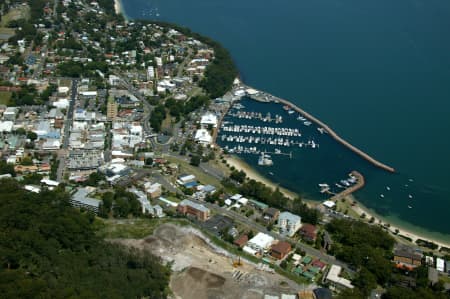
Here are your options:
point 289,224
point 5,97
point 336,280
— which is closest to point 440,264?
point 336,280

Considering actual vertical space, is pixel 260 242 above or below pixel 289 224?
below

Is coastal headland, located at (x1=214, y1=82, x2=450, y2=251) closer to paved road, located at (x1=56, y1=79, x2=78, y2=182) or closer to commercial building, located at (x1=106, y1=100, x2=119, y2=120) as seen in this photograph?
commercial building, located at (x1=106, y1=100, x2=119, y2=120)

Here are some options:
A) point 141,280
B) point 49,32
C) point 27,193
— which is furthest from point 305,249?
point 49,32

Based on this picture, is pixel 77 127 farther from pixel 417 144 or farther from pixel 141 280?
pixel 417 144

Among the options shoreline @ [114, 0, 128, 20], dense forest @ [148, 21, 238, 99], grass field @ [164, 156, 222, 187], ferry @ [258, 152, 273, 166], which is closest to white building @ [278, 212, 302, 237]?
grass field @ [164, 156, 222, 187]

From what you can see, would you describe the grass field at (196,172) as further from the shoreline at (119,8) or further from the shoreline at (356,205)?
the shoreline at (119,8)

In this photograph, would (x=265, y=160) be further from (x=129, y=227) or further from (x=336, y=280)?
(x=336, y=280)

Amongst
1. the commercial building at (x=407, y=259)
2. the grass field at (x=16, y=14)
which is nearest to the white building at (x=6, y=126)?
the grass field at (x=16, y=14)
